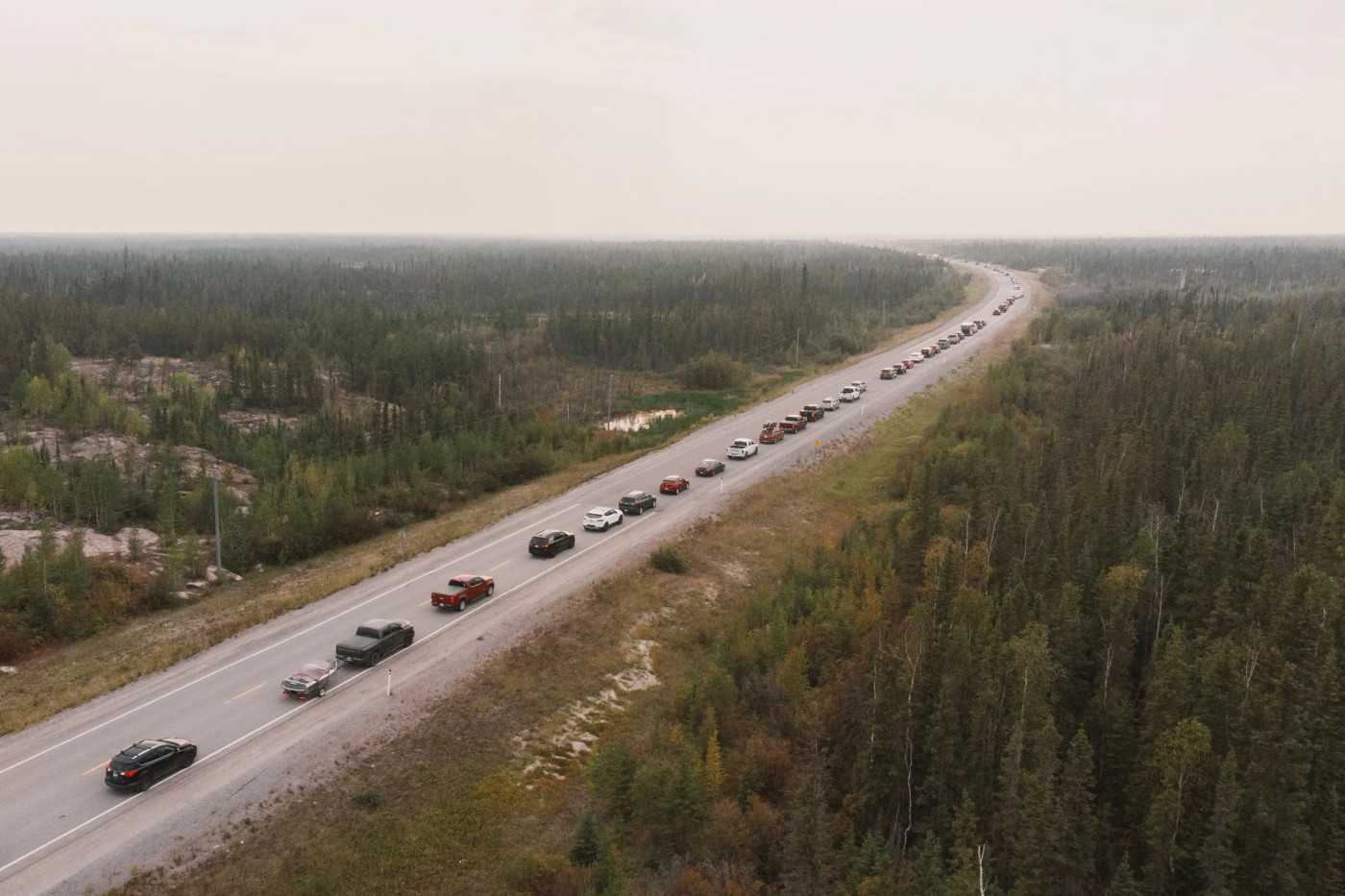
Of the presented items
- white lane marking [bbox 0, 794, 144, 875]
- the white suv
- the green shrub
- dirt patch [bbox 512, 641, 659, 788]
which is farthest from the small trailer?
the white suv

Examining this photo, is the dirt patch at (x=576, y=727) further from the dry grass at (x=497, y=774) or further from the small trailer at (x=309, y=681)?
the small trailer at (x=309, y=681)

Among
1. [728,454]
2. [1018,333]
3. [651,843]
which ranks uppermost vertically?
[1018,333]

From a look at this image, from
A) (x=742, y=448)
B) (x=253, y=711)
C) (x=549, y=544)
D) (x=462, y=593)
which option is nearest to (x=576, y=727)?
(x=462, y=593)

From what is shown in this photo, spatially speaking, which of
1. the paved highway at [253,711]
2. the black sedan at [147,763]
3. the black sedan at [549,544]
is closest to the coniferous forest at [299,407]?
the paved highway at [253,711]

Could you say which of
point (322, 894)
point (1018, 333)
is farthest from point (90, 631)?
point (1018, 333)

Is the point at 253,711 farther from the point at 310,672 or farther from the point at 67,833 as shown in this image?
the point at 67,833

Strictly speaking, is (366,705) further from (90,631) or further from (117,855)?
(90,631)

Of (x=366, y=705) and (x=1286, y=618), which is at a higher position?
(x=1286, y=618)
